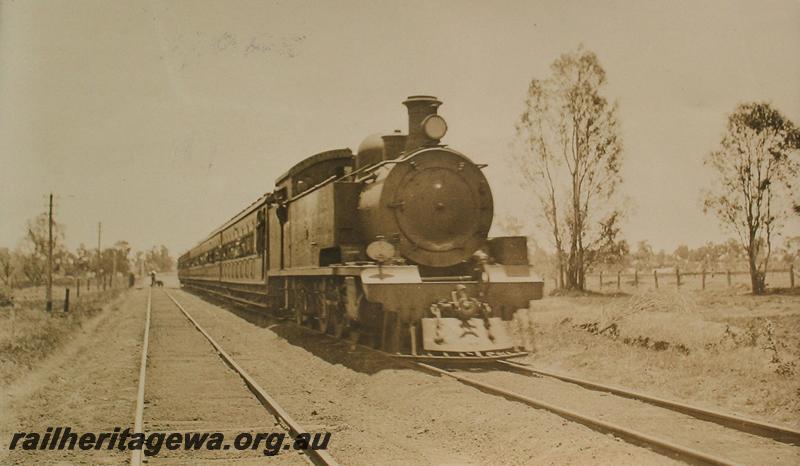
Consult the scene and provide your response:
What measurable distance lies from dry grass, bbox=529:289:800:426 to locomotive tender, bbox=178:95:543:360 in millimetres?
1461

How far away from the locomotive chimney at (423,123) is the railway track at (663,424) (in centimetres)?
368

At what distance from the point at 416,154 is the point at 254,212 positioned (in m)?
8.73

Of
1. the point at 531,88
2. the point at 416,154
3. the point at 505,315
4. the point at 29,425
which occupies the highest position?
the point at 531,88

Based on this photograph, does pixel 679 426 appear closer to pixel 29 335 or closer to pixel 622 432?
pixel 622 432

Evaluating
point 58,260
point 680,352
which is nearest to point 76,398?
point 680,352

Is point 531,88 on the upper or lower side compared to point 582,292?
upper

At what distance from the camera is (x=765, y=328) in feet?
29.2

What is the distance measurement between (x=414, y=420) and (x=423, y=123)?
4835 millimetres

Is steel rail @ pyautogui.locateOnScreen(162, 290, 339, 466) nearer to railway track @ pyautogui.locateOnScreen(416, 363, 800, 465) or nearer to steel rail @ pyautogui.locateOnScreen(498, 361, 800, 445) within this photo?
railway track @ pyautogui.locateOnScreen(416, 363, 800, 465)

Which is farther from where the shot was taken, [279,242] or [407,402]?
[279,242]

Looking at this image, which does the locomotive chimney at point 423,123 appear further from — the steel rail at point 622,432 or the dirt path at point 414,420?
the steel rail at point 622,432

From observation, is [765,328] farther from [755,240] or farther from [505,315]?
[755,240]

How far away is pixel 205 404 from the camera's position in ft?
22.1

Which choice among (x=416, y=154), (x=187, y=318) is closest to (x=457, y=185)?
(x=416, y=154)
